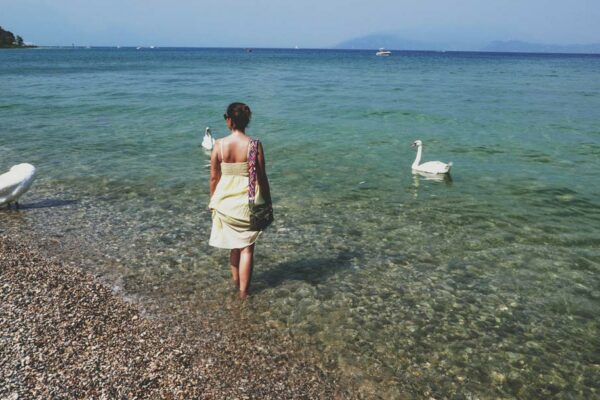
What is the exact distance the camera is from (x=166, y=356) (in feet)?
18.5

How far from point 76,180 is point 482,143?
50.4 ft

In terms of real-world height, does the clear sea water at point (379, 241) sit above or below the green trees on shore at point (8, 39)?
below

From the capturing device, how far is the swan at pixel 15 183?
10406 mm

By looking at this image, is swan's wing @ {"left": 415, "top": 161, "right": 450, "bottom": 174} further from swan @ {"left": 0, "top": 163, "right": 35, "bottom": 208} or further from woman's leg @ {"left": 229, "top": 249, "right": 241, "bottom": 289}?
swan @ {"left": 0, "top": 163, "right": 35, "bottom": 208}

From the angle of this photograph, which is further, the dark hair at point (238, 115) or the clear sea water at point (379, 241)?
the clear sea water at point (379, 241)

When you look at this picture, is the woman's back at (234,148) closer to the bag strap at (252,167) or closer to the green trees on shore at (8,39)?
the bag strap at (252,167)

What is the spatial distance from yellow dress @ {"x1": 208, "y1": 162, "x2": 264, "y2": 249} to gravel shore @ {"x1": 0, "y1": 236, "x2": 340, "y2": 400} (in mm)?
1272

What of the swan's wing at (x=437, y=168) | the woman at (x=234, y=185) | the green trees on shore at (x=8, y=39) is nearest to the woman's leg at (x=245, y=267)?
the woman at (x=234, y=185)

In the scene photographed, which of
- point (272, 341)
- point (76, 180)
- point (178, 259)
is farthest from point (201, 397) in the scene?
point (76, 180)

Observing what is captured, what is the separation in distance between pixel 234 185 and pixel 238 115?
0.95 metres

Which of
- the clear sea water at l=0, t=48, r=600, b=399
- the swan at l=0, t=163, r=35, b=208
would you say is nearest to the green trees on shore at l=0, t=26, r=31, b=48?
the clear sea water at l=0, t=48, r=600, b=399

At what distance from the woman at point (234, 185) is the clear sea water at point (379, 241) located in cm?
118

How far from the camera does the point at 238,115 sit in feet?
19.6

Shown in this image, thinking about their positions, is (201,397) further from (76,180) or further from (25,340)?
(76,180)
